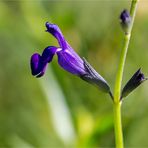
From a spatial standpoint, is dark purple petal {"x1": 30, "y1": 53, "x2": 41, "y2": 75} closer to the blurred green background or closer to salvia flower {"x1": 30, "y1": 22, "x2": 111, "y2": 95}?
salvia flower {"x1": 30, "y1": 22, "x2": 111, "y2": 95}

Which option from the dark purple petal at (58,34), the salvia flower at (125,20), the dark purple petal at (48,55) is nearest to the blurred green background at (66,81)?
the dark purple petal at (58,34)

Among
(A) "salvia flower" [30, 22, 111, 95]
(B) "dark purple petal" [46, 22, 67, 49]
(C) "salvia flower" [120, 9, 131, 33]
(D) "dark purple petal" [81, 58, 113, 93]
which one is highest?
(B) "dark purple petal" [46, 22, 67, 49]

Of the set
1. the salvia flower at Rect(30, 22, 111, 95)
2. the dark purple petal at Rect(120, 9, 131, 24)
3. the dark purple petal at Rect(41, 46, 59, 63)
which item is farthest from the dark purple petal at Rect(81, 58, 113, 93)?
the dark purple petal at Rect(120, 9, 131, 24)

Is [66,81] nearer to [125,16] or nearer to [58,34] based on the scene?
[58,34]

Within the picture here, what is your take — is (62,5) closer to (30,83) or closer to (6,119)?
(30,83)

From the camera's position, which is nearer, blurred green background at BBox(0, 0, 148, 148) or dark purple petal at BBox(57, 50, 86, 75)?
dark purple petal at BBox(57, 50, 86, 75)

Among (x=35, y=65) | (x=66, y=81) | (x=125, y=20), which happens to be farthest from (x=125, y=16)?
(x=66, y=81)
